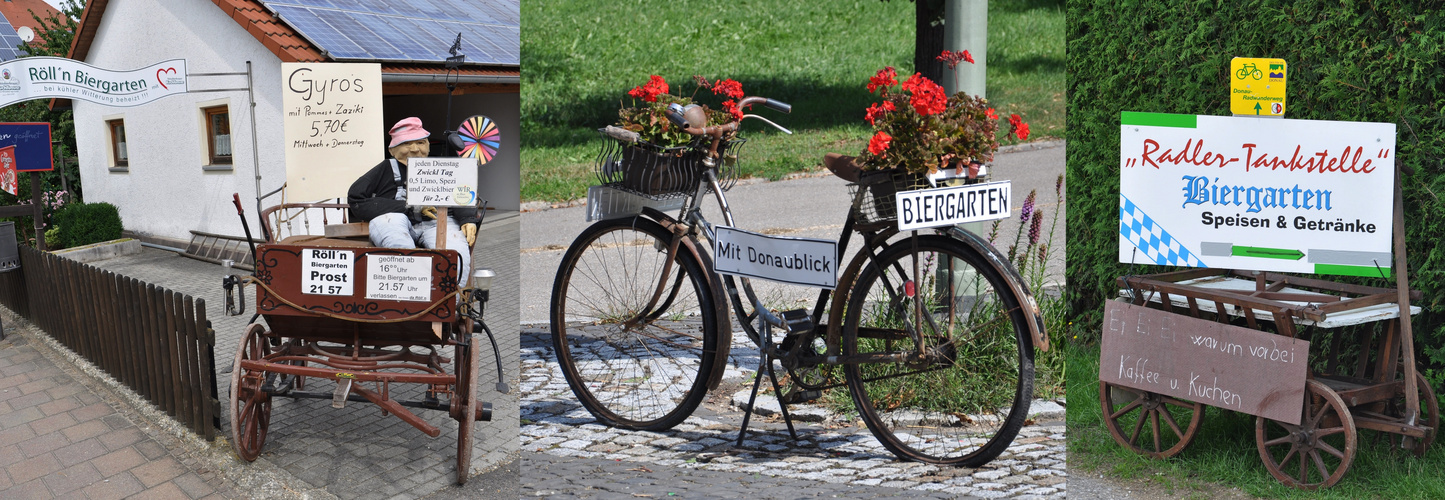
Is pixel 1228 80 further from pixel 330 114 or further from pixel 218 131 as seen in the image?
pixel 218 131

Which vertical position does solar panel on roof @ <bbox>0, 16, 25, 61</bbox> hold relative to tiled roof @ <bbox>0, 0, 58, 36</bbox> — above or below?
below

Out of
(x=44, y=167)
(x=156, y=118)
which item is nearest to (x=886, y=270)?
(x=156, y=118)

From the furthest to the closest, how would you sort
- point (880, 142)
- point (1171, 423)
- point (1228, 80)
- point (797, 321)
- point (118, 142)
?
point (118, 142), point (1228, 80), point (1171, 423), point (797, 321), point (880, 142)

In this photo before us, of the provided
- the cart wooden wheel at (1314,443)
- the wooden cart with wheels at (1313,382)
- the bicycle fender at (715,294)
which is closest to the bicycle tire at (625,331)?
the bicycle fender at (715,294)

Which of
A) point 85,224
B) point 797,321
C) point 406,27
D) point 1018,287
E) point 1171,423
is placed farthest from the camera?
point 85,224

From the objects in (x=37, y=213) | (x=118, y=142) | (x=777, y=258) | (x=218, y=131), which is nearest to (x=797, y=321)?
(x=777, y=258)

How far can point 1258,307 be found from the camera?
9.70 ft

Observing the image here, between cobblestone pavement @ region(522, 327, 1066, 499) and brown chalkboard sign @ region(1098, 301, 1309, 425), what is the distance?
320mm

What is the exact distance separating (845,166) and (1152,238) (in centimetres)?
101

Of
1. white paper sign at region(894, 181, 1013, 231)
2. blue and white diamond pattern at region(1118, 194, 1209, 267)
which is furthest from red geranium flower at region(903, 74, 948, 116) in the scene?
blue and white diamond pattern at region(1118, 194, 1209, 267)

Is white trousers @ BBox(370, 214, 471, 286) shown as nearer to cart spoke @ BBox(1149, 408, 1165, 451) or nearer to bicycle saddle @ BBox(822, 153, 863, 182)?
bicycle saddle @ BBox(822, 153, 863, 182)

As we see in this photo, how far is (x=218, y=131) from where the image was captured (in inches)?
148

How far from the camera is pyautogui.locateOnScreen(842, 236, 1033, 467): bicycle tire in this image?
282 centimetres

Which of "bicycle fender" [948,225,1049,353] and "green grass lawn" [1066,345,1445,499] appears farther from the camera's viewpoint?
"green grass lawn" [1066,345,1445,499]
